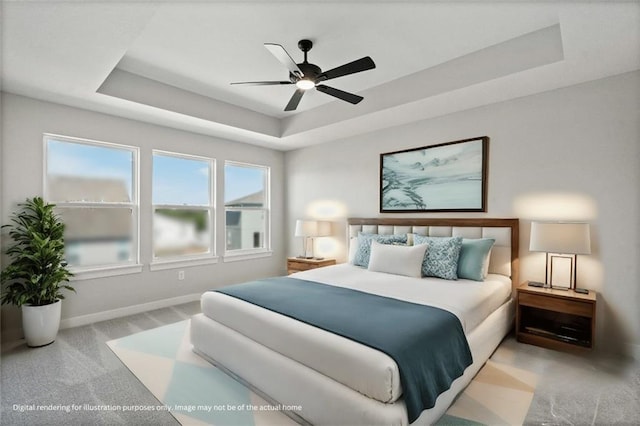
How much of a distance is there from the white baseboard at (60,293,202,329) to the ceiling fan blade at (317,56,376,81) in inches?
143

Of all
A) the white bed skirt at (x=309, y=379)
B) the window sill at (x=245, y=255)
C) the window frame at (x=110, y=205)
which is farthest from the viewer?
the window sill at (x=245, y=255)

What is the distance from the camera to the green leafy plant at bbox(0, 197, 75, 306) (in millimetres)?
2955

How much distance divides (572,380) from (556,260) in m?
1.22

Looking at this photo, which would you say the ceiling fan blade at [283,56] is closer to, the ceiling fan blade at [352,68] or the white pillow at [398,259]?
the ceiling fan blade at [352,68]

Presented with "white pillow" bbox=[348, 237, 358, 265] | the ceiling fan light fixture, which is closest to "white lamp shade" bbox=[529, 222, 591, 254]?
"white pillow" bbox=[348, 237, 358, 265]

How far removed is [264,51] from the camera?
9.64ft

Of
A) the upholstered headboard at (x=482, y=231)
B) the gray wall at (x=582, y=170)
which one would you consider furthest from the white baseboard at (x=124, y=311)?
the gray wall at (x=582, y=170)

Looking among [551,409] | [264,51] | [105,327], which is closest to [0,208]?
[105,327]

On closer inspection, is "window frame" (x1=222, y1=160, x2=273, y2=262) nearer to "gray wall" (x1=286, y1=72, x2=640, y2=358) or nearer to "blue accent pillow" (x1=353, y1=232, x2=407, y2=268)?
"blue accent pillow" (x1=353, y1=232, x2=407, y2=268)

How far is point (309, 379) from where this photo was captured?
72.2 inches

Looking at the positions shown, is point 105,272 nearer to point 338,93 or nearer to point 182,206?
point 182,206

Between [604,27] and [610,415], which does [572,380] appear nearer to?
[610,415]

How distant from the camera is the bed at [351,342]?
1625 mm

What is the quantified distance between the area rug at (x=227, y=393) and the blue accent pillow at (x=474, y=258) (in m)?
0.84
